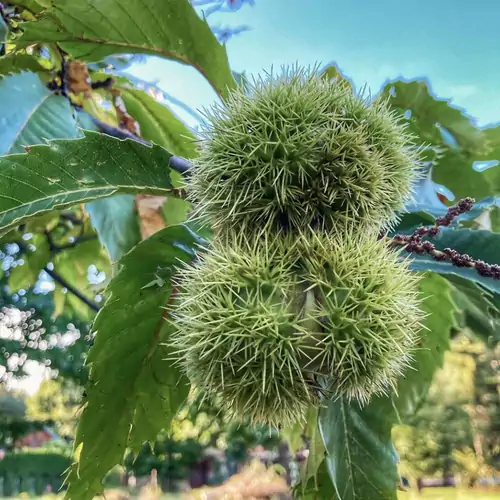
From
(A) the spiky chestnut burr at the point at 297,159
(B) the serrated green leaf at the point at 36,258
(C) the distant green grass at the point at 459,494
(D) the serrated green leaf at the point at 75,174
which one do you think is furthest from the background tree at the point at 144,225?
(C) the distant green grass at the point at 459,494

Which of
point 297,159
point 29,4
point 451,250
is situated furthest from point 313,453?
point 29,4

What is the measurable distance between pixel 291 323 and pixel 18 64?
2.84 ft

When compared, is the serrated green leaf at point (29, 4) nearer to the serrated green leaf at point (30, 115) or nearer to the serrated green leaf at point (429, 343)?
the serrated green leaf at point (30, 115)

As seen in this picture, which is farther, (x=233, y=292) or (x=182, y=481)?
(x=182, y=481)

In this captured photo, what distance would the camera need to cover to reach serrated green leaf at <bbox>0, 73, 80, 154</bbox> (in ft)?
3.21

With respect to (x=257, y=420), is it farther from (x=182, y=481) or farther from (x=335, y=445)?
(x=182, y=481)

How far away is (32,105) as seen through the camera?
3.39ft

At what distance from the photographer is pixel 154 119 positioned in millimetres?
1345

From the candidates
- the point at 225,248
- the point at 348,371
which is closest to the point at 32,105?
the point at 225,248

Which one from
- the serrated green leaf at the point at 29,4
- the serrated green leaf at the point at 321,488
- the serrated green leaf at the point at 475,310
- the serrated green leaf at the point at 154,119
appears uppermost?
the serrated green leaf at the point at 29,4

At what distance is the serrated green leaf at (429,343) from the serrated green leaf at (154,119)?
0.68 metres

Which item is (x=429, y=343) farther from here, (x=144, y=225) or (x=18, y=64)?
(x=18, y=64)

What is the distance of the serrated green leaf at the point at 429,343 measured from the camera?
0.95 meters

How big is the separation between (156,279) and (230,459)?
1017 cm
